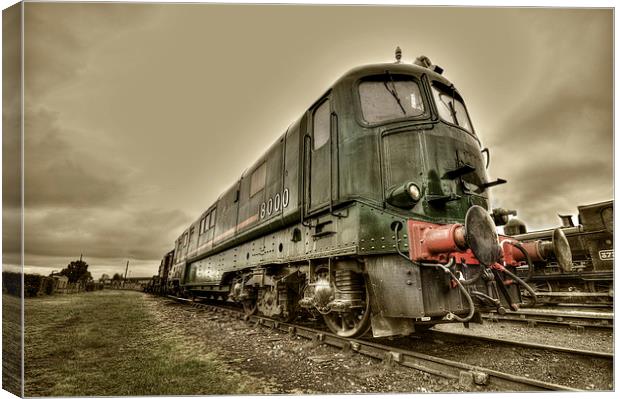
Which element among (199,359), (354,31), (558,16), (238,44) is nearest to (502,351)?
(199,359)

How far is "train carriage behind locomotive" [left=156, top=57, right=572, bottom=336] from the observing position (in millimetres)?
3021

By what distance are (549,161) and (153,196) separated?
19.3ft

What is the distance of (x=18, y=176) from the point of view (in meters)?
3.31

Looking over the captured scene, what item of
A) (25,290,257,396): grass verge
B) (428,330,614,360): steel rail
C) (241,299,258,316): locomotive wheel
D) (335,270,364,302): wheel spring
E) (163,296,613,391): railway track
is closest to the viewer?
(163,296,613,391): railway track

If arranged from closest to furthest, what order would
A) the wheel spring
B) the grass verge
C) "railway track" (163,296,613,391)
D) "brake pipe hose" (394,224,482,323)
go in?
"railway track" (163,296,613,391), "brake pipe hose" (394,224,482,323), the grass verge, the wheel spring

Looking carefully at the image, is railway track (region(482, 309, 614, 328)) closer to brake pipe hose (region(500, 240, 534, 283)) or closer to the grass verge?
brake pipe hose (region(500, 240, 534, 283))

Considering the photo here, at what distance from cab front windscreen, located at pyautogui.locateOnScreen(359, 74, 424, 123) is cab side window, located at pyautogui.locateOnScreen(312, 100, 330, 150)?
63cm

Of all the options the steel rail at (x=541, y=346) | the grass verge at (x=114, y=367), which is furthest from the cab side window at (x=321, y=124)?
the steel rail at (x=541, y=346)

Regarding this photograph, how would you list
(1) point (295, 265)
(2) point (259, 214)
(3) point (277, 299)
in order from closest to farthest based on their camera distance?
(1) point (295, 265), (3) point (277, 299), (2) point (259, 214)

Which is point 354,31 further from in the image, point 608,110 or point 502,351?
point 502,351

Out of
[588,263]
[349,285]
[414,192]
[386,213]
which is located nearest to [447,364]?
[349,285]

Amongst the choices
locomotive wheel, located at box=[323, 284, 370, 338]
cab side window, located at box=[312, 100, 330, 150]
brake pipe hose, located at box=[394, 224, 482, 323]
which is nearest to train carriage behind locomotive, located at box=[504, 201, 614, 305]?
locomotive wheel, located at box=[323, 284, 370, 338]

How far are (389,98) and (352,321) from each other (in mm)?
2791

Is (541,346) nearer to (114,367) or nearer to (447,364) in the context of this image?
(447,364)
